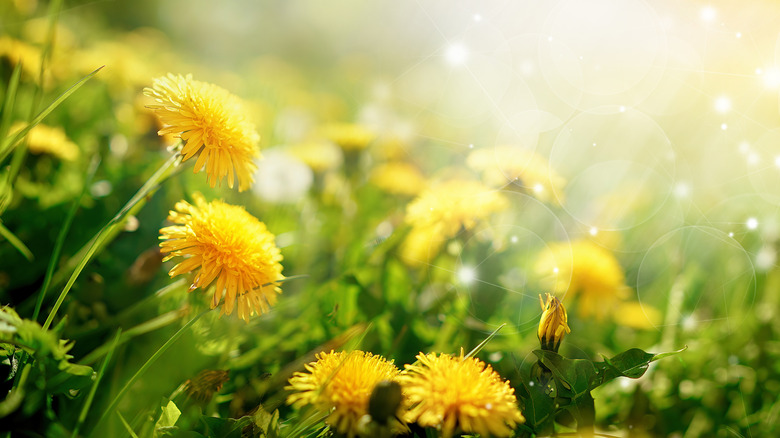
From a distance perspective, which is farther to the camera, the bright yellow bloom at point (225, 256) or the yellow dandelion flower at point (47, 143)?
the yellow dandelion flower at point (47, 143)

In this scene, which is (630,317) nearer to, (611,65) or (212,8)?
(611,65)

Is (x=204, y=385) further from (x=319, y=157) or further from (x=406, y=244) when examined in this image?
(x=319, y=157)

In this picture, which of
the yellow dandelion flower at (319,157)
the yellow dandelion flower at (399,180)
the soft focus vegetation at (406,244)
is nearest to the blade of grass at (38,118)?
the soft focus vegetation at (406,244)

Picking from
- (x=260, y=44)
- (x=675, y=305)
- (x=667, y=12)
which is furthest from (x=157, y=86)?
(x=260, y=44)

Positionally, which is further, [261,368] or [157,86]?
[261,368]

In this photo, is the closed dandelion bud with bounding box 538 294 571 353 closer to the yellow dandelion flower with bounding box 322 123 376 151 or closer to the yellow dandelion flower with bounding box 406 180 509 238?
the yellow dandelion flower with bounding box 406 180 509 238

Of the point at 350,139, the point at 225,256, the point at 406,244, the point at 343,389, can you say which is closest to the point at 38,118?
the point at 225,256

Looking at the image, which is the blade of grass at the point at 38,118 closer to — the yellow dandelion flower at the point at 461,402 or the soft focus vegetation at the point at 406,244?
the soft focus vegetation at the point at 406,244
